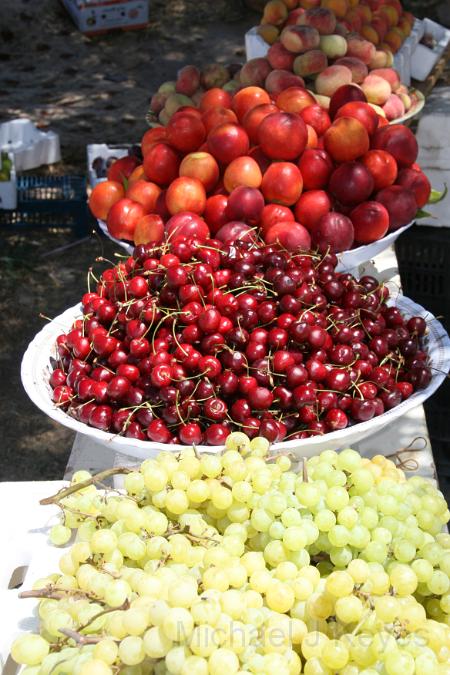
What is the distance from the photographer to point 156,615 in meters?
0.81

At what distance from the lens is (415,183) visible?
6.83 feet

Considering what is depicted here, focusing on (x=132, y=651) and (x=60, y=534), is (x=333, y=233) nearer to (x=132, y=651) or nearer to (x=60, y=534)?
(x=60, y=534)

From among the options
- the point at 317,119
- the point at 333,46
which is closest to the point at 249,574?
the point at 317,119

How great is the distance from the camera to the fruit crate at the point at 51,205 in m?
4.23

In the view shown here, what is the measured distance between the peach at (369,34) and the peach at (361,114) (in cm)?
141

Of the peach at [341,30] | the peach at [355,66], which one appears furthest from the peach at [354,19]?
the peach at [355,66]

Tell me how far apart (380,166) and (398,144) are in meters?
0.12

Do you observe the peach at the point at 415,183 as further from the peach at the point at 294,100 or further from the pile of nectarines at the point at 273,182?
the peach at the point at 294,100

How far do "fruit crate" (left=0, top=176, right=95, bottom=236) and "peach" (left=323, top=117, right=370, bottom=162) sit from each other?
2.38 m

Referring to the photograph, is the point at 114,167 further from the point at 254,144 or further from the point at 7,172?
the point at 7,172

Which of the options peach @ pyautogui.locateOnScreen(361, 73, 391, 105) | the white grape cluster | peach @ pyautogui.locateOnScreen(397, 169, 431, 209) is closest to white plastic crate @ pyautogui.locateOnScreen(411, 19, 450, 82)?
peach @ pyautogui.locateOnScreen(361, 73, 391, 105)

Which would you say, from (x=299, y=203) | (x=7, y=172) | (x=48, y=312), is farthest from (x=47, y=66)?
(x=299, y=203)

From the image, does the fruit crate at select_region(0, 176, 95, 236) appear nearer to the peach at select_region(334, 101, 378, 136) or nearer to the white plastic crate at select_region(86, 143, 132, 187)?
the white plastic crate at select_region(86, 143, 132, 187)

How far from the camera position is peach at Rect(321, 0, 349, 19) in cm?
332
